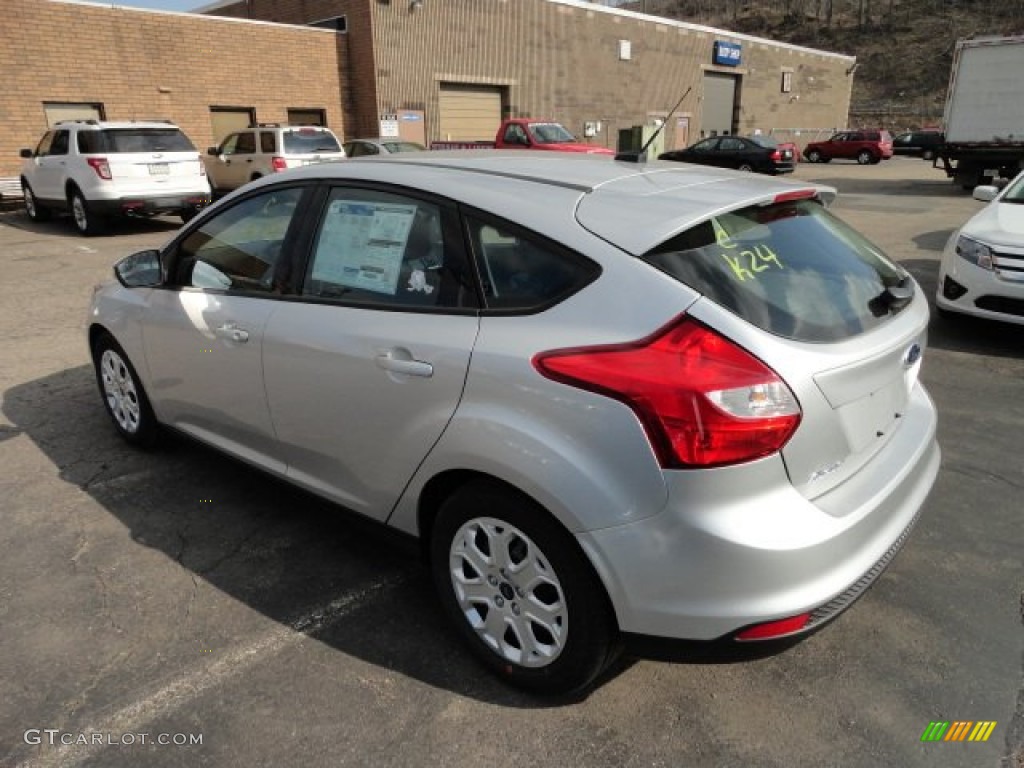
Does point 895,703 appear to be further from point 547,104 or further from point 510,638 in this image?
point 547,104

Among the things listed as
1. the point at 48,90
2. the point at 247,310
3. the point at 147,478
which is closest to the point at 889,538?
the point at 247,310

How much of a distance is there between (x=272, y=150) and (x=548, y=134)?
686cm

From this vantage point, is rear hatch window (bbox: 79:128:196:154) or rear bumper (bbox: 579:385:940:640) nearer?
rear bumper (bbox: 579:385:940:640)

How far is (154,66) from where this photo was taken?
63.6 ft

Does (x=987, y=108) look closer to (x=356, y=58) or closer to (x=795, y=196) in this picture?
(x=356, y=58)

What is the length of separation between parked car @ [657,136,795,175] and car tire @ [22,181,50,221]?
1819 centimetres

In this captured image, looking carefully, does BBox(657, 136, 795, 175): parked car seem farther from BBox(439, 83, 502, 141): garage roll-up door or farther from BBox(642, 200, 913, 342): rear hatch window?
BBox(642, 200, 913, 342): rear hatch window

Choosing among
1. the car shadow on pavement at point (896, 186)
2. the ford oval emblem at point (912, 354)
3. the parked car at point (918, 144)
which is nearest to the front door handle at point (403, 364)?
the ford oval emblem at point (912, 354)

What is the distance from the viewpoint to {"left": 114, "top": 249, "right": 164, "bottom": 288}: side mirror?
369 cm

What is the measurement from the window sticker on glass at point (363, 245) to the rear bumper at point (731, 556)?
1.21 meters

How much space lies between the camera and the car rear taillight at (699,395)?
1908mm

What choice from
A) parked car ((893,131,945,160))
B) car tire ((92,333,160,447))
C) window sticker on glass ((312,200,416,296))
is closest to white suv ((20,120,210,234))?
car tire ((92,333,160,447))

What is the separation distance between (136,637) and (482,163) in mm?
2162

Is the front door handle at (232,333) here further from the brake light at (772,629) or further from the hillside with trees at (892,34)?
the hillside with trees at (892,34)
